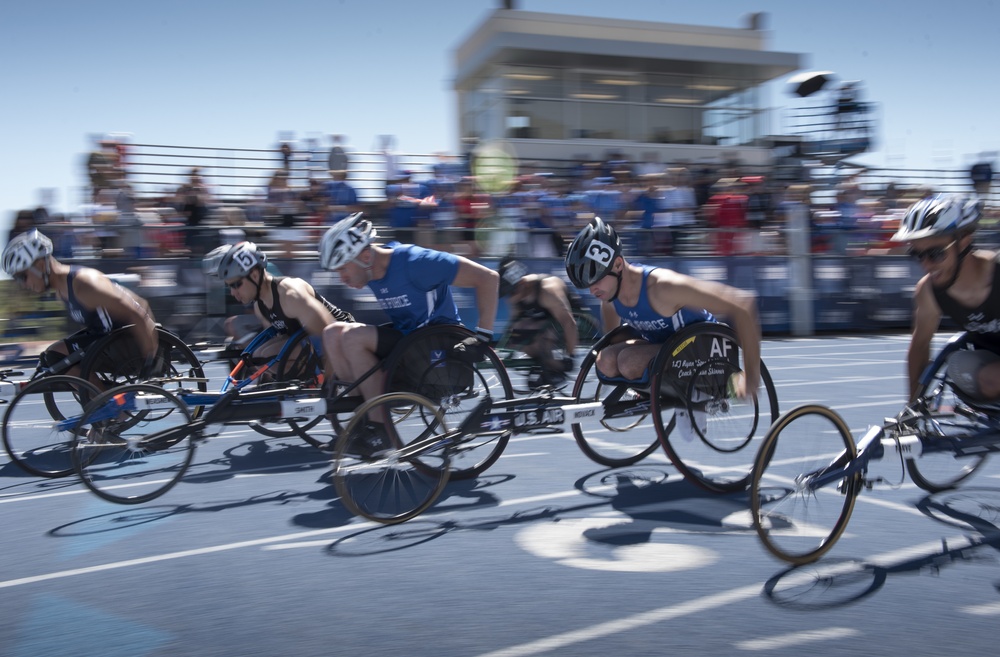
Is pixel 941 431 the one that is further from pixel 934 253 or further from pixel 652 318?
pixel 652 318

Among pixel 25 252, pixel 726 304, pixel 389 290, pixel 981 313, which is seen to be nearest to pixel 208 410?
pixel 389 290

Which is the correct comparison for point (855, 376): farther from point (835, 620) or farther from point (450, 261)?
point (835, 620)

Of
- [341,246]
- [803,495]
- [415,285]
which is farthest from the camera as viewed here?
[415,285]

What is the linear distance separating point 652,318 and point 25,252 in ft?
12.8

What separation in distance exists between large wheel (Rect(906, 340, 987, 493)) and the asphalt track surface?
10 cm

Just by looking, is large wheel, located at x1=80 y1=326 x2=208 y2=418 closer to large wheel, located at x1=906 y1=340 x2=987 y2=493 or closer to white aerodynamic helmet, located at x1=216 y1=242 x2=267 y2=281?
white aerodynamic helmet, located at x1=216 y1=242 x2=267 y2=281

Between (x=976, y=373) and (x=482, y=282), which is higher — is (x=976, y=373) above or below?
below

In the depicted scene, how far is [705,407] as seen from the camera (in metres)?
4.39

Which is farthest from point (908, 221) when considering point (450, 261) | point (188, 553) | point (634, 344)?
point (188, 553)

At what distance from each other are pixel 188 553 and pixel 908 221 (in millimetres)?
3392

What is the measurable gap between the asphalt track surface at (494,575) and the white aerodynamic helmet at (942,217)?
3.39 ft

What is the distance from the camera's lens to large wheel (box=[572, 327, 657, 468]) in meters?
4.44

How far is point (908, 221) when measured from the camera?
373cm

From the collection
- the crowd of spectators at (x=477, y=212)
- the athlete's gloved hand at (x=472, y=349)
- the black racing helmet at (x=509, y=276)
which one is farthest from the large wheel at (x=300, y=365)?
the crowd of spectators at (x=477, y=212)
